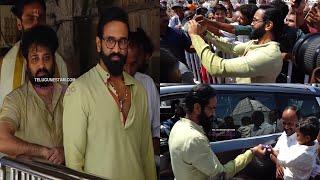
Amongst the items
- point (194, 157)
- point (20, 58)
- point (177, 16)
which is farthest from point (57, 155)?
point (177, 16)

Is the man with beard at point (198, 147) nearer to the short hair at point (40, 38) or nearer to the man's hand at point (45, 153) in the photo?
the man's hand at point (45, 153)

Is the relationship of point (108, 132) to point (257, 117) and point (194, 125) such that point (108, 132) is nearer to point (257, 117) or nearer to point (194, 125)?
point (194, 125)

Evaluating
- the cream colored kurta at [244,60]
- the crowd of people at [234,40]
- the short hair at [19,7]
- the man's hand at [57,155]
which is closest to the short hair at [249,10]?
the crowd of people at [234,40]

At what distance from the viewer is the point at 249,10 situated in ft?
12.2

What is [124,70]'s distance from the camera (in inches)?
152

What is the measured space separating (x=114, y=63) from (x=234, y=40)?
0.66 metres

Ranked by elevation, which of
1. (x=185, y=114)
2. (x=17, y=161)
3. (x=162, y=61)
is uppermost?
(x=162, y=61)

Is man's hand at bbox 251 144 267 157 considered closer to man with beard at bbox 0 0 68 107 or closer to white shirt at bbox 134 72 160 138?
white shirt at bbox 134 72 160 138

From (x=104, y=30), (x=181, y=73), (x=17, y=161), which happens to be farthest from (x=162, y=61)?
(x=17, y=161)

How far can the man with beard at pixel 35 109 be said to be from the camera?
3994 mm

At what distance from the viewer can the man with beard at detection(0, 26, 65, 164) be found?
13.1ft

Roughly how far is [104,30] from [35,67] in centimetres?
50

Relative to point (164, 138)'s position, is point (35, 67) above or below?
above

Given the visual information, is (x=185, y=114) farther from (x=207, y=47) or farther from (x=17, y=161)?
(x=17, y=161)
